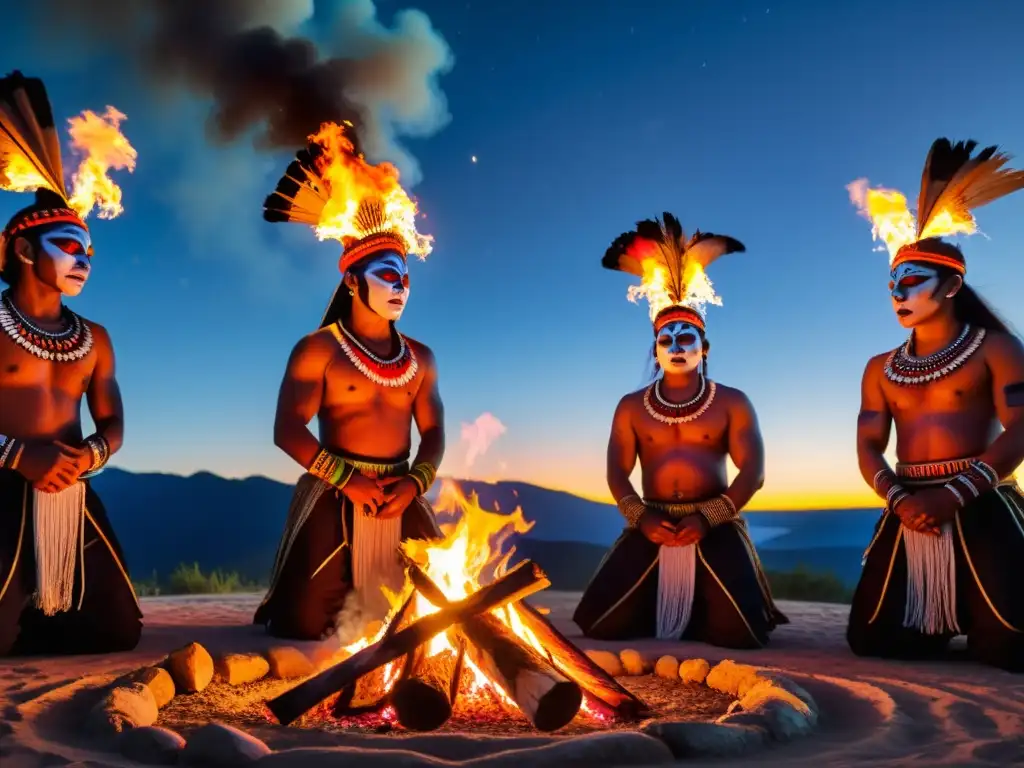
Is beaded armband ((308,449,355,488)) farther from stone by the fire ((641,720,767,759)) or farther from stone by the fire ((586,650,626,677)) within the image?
stone by the fire ((641,720,767,759))

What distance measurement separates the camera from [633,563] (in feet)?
17.5

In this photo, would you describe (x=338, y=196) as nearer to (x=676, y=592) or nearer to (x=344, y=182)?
(x=344, y=182)

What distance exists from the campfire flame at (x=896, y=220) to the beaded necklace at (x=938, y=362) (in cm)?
54

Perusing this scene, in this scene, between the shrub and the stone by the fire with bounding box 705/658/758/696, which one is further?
the shrub

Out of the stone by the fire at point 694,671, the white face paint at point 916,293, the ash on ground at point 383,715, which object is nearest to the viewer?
the ash on ground at point 383,715

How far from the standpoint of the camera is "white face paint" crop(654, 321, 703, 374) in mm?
5453

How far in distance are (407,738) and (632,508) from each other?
2.77 m

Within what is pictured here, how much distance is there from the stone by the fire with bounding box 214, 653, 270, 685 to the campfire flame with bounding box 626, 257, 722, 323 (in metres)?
3.02

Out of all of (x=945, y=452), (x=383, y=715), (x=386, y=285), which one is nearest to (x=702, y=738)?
(x=383, y=715)

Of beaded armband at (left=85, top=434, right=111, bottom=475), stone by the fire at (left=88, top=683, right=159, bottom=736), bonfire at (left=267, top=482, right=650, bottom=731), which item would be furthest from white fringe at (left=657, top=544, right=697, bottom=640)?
beaded armband at (left=85, top=434, right=111, bottom=475)

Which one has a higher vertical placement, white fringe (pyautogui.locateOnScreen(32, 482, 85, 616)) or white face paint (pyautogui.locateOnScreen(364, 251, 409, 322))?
white face paint (pyautogui.locateOnScreen(364, 251, 409, 322))

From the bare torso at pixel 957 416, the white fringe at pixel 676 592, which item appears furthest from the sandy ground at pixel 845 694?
the bare torso at pixel 957 416

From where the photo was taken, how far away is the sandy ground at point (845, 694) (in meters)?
2.67

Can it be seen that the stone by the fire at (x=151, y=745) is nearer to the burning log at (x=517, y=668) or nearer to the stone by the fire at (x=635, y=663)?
the burning log at (x=517, y=668)
